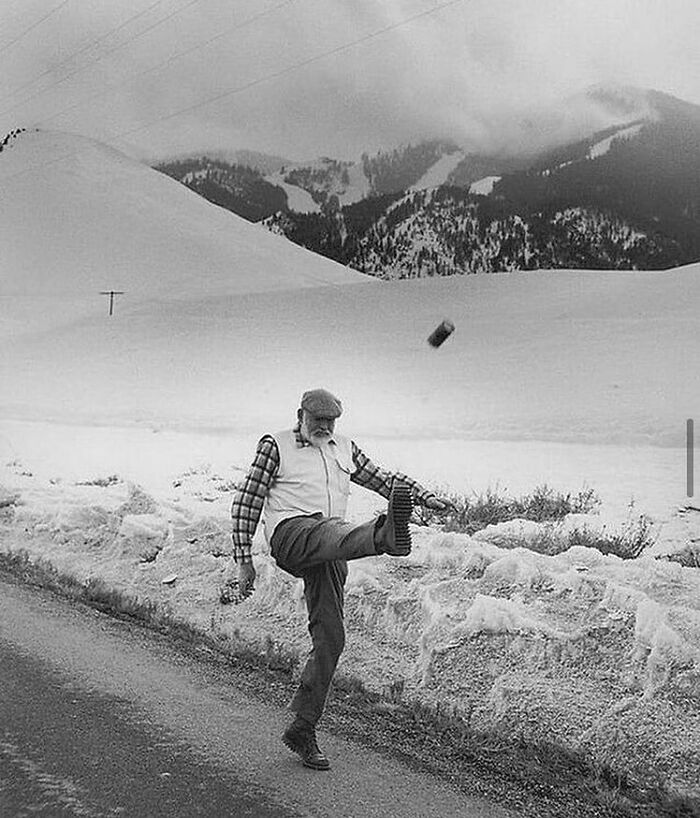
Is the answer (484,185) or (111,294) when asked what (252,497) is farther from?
(111,294)

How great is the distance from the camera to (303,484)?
4.00 m

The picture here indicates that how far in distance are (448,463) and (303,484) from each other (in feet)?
11.7

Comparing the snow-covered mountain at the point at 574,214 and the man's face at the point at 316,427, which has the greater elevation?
the snow-covered mountain at the point at 574,214

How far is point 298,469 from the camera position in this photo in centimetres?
402

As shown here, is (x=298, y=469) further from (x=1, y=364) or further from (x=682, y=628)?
(x=1, y=364)

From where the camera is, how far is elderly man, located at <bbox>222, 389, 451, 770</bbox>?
3.90 meters

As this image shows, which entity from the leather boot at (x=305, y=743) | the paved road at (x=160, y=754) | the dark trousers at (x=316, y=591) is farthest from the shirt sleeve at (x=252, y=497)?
the paved road at (x=160, y=754)

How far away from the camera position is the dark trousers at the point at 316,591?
3871 mm

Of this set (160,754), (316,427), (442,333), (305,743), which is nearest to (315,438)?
(316,427)

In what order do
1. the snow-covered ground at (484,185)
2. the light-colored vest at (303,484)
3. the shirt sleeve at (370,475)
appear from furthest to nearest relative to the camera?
1. the snow-covered ground at (484,185)
2. the shirt sleeve at (370,475)
3. the light-colored vest at (303,484)

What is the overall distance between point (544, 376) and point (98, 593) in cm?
363

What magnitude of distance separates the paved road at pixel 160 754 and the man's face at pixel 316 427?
128 centimetres

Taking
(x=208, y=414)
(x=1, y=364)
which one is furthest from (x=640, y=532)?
(x=1, y=364)

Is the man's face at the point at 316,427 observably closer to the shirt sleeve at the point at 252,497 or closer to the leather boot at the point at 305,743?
the shirt sleeve at the point at 252,497
